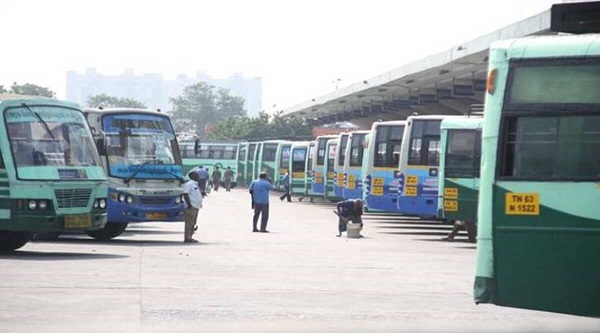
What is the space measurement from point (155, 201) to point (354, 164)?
63.5ft

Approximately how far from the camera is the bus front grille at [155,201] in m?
29.0

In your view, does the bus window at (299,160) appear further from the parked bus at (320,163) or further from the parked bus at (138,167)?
the parked bus at (138,167)

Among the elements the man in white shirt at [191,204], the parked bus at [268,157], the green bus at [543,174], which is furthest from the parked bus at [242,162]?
the green bus at [543,174]

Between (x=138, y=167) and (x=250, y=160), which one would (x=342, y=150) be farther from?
(x=250, y=160)

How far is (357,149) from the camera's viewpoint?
4844 centimetres

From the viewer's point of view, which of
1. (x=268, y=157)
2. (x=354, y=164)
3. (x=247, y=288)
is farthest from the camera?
(x=268, y=157)

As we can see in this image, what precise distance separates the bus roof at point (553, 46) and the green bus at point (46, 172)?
1067 centimetres

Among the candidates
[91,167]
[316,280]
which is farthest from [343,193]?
[316,280]

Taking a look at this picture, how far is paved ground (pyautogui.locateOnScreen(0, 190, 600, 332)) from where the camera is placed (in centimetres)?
1480

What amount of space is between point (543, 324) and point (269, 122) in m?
101

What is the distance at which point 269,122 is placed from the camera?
380 feet

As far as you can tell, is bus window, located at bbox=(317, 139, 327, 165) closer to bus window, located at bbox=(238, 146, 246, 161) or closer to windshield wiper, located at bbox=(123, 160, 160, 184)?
bus window, located at bbox=(238, 146, 246, 161)

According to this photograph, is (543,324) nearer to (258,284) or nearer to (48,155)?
(258,284)

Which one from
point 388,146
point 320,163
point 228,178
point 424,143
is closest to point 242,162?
point 228,178
